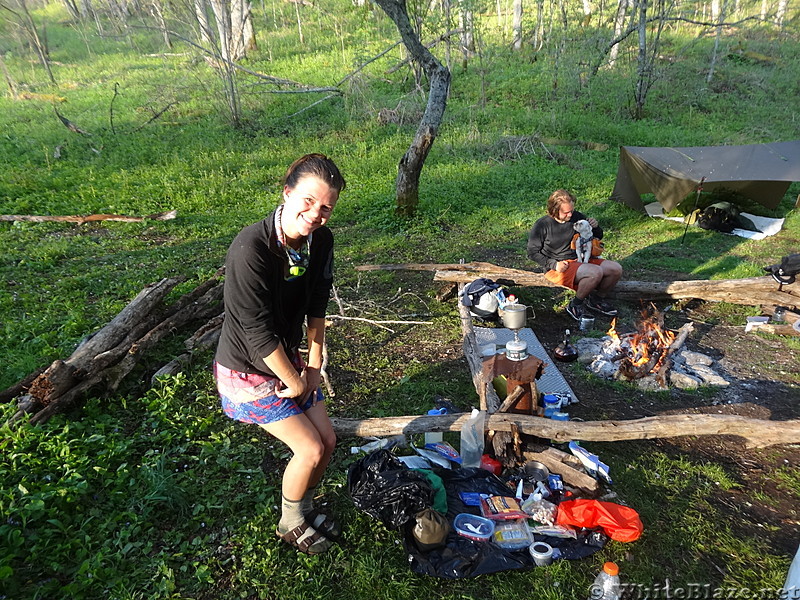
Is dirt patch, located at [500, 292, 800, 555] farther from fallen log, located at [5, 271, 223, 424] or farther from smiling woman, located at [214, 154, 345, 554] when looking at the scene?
fallen log, located at [5, 271, 223, 424]

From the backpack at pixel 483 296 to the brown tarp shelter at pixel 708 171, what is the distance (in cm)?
587

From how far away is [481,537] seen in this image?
9.44 feet

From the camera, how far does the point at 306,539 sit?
2.83m

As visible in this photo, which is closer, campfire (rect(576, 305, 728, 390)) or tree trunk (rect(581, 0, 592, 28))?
campfire (rect(576, 305, 728, 390))

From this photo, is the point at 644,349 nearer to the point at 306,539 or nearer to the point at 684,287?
the point at 684,287

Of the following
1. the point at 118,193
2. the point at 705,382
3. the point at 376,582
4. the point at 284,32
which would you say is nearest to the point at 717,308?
the point at 705,382

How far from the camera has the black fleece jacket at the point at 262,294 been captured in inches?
87.6

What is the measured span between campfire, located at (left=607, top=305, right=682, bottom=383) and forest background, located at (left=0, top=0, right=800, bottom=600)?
335 millimetres

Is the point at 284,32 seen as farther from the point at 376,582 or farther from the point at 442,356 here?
the point at 376,582

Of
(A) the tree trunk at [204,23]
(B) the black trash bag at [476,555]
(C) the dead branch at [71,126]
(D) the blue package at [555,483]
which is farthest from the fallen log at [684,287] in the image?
(C) the dead branch at [71,126]

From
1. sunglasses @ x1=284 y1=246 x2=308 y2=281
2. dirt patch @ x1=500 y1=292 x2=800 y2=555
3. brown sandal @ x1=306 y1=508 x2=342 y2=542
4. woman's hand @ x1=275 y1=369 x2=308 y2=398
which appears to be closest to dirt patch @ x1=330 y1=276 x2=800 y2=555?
dirt patch @ x1=500 y1=292 x2=800 y2=555

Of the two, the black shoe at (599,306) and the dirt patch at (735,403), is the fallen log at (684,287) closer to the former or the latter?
the dirt patch at (735,403)

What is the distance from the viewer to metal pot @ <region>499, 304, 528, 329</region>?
18.2ft

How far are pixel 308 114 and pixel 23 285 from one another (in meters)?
11.1
